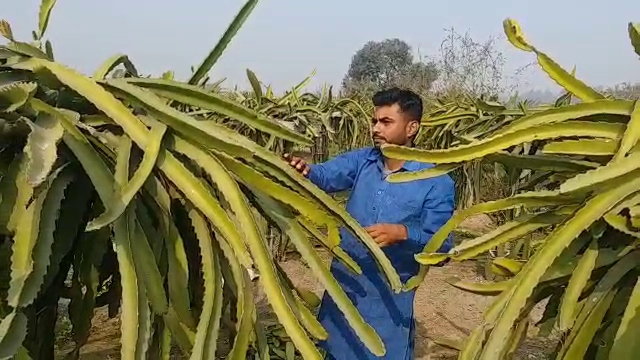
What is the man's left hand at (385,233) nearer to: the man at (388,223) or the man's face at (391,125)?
the man at (388,223)

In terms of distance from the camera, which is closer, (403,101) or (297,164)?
(297,164)

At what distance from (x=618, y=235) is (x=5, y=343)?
1032mm

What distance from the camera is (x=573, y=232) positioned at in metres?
1.20

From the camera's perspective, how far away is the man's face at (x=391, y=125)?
2.50 m

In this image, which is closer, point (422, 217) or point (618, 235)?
point (618, 235)

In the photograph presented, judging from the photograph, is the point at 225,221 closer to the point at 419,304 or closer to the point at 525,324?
the point at 525,324

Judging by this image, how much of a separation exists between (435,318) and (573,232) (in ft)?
13.5

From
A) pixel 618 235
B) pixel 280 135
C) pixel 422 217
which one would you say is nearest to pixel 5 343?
pixel 280 135

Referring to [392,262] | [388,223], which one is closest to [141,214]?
[388,223]

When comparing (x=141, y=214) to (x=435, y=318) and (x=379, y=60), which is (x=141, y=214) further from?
(x=379, y=60)

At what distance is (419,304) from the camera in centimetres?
546

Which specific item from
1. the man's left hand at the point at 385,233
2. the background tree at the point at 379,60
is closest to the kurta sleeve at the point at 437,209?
the man's left hand at the point at 385,233

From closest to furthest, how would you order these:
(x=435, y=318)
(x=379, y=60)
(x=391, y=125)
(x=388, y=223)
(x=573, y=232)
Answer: (x=573, y=232) < (x=388, y=223) < (x=391, y=125) < (x=435, y=318) < (x=379, y=60)

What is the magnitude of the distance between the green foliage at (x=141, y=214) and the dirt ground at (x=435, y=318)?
87.3 inches
